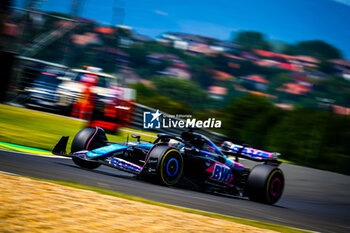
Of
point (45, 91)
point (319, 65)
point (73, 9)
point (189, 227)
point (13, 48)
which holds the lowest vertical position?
point (189, 227)

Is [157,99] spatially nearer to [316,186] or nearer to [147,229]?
[316,186]

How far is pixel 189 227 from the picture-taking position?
4.50 metres

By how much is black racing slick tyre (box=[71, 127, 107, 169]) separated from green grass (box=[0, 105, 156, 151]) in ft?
7.79

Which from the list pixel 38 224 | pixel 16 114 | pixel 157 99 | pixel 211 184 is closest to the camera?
pixel 38 224

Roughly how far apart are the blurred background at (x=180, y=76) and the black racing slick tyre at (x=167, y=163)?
759 cm

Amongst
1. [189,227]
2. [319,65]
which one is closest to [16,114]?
[189,227]

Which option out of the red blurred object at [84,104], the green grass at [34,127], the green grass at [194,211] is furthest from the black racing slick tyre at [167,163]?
the red blurred object at [84,104]

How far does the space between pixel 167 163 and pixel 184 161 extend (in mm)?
756

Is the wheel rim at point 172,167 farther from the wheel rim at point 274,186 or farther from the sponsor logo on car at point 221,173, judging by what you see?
the wheel rim at point 274,186

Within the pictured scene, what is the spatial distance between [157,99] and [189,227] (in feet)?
82.1

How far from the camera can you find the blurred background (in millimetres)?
16906

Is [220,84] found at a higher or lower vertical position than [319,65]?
lower

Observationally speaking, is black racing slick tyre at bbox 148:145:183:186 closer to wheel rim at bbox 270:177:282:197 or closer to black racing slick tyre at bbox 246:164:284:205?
black racing slick tyre at bbox 246:164:284:205

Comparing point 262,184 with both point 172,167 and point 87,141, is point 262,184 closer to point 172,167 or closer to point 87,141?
point 172,167
